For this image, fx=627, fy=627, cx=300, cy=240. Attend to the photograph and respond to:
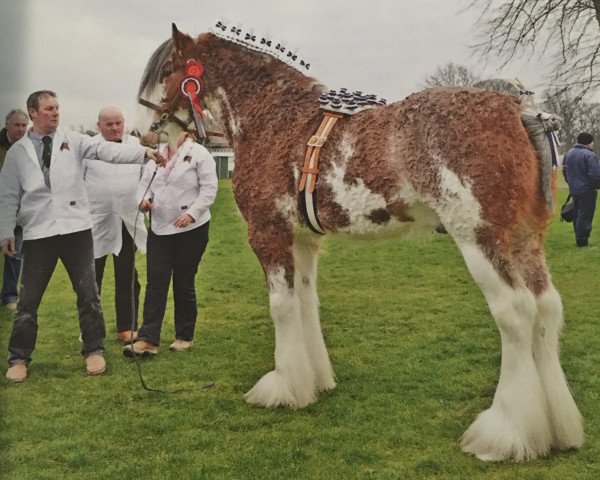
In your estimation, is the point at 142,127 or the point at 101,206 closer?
the point at 142,127

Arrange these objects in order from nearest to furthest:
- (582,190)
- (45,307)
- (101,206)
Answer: (101,206)
(45,307)
(582,190)

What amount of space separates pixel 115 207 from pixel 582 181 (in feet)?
20.9

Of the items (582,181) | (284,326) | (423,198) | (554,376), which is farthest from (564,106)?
(582,181)

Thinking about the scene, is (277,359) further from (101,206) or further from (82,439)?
(101,206)

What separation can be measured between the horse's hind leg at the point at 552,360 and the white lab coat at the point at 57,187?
2261 mm

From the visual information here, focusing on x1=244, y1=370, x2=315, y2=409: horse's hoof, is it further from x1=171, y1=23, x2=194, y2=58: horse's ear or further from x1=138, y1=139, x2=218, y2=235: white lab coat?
x1=171, y1=23, x2=194, y2=58: horse's ear

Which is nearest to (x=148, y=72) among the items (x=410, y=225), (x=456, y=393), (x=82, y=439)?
(x=410, y=225)

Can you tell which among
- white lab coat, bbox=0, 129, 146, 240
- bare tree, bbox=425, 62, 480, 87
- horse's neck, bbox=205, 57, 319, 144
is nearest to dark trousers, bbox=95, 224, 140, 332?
white lab coat, bbox=0, 129, 146, 240

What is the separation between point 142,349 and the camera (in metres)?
4.33

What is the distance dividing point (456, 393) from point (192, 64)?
7.63 ft

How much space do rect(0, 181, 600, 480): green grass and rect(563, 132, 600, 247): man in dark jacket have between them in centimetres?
237

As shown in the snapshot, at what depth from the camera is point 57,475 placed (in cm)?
259

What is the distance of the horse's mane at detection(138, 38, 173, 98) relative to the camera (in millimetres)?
3520

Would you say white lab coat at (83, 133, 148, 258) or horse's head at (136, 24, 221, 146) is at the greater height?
horse's head at (136, 24, 221, 146)
